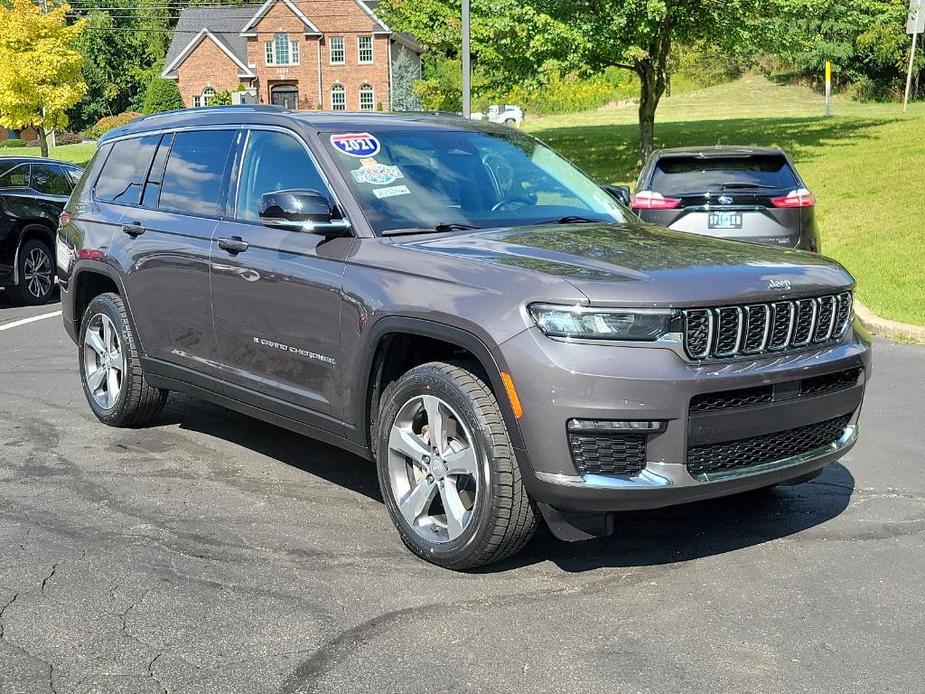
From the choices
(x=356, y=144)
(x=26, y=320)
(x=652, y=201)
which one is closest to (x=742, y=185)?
(x=652, y=201)

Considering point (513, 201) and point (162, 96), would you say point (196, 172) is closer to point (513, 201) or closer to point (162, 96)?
point (513, 201)

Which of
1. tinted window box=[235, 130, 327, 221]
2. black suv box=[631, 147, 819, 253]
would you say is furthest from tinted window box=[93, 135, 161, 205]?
black suv box=[631, 147, 819, 253]

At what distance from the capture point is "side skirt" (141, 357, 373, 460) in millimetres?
5137

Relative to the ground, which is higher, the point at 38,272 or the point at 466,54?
the point at 466,54

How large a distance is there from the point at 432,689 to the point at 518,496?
96 cm

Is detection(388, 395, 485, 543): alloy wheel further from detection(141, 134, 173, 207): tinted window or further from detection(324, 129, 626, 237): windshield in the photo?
detection(141, 134, 173, 207): tinted window

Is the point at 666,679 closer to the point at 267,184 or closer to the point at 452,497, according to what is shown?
the point at 452,497

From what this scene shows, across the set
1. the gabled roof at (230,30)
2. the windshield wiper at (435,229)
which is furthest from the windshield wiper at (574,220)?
the gabled roof at (230,30)

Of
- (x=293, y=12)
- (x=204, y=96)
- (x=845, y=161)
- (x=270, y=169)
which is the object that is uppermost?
(x=293, y=12)

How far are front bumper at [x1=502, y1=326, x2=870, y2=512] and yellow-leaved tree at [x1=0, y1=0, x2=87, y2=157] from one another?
47131 millimetres

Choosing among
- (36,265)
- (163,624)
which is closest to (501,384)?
(163,624)

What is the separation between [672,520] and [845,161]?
2149cm

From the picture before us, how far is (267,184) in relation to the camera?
5.69 metres

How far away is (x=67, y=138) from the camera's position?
8688cm
